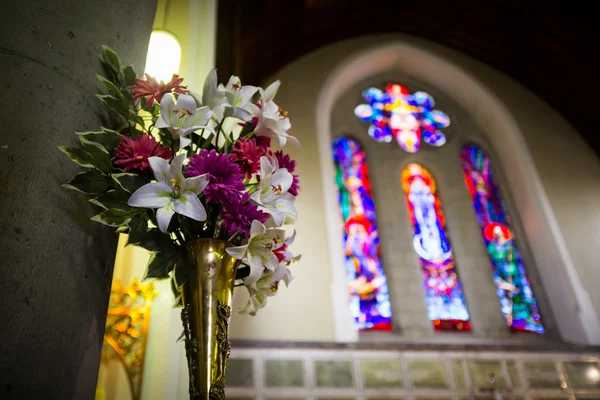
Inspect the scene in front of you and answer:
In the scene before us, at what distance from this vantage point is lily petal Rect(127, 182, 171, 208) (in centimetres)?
80

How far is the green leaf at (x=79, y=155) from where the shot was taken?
2.42ft

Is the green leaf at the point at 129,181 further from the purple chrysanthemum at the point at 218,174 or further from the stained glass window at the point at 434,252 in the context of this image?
the stained glass window at the point at 434,252

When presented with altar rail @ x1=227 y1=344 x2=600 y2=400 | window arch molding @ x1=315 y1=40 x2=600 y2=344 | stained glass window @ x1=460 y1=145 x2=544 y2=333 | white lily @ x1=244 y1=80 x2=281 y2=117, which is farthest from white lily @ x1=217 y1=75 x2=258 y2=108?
stained glass window @ x1=460 y1=145 x2=544 y2=333

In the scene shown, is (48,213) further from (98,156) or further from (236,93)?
(236,93)

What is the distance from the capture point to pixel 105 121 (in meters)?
0.88

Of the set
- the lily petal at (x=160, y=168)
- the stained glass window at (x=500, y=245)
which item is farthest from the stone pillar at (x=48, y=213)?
the stained glass window at (x=500, y=245)

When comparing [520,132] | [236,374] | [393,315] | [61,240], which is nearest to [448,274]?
[393,315]

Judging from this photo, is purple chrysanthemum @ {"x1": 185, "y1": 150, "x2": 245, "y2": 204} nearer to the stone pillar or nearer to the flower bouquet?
the flower bouquet

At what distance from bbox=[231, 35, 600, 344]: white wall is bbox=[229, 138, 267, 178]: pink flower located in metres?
3.17

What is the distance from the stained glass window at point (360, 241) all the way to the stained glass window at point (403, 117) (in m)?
0.42

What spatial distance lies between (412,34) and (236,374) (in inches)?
186

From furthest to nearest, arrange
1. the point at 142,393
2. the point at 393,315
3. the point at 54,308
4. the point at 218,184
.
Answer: the point at 393,315, the point at 142,393, the point at 218,184, the point at 54,308

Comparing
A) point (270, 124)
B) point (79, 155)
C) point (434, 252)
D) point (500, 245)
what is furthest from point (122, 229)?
point (500, 245)

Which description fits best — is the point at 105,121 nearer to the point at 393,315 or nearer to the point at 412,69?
the point at 393,315
